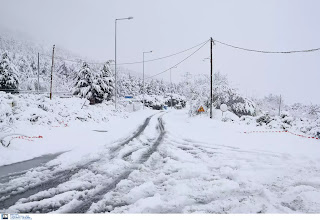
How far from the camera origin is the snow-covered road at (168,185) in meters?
3.46

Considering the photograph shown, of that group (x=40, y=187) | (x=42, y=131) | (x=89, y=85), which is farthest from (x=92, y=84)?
(x=40, y=187)

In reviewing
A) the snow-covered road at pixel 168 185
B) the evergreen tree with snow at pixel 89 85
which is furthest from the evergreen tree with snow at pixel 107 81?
the snow-covered road at pixel 168 185

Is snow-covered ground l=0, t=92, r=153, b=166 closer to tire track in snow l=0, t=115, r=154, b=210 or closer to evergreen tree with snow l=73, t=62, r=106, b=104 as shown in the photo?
tire track in snow l=0, t=115, r=154, b=210

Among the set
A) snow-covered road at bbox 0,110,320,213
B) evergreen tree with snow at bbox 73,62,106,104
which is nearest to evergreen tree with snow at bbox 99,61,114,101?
evergreen tree with snow at bbox 73,62,106,104

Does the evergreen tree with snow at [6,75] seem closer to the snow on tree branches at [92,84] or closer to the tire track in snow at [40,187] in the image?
the snow on tree branches at [92,84]

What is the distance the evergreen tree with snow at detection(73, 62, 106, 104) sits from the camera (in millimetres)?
33000

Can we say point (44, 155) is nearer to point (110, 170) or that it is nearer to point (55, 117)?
point (110, 170)

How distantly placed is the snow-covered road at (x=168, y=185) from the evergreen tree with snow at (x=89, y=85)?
27146 mm

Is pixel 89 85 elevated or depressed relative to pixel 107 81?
depressed

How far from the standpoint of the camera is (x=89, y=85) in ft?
111

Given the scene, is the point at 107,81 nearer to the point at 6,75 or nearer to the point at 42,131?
the point at 6,75

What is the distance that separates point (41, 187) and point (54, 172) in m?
0.98

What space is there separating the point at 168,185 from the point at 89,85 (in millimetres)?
31616

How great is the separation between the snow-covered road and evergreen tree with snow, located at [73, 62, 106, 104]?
1069 inches
